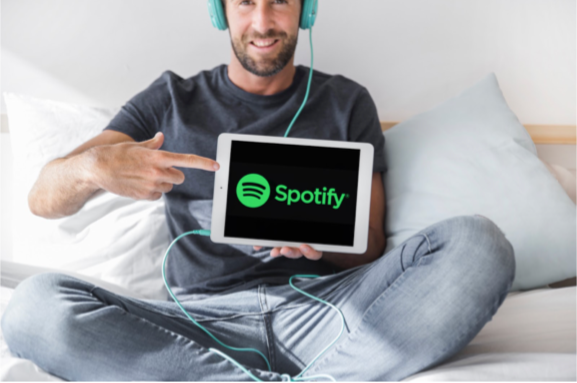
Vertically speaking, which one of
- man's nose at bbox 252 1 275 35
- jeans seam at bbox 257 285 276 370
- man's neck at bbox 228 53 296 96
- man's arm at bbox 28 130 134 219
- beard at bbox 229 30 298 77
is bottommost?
jeans seam at bbox 257 285 276 370

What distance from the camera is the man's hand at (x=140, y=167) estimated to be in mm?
848

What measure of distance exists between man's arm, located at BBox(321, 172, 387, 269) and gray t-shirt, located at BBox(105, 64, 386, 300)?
0.04m

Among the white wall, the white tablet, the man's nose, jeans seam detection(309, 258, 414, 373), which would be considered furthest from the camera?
the white wall

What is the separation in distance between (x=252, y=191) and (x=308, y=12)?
1.89 feet

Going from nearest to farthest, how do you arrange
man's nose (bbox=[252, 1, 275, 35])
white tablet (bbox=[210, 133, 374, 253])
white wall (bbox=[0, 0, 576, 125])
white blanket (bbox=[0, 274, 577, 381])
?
white blanket (bbox=[0, 274, 577, 381])
white tablet (bbox=[210, 133, 374, 253])
man's nose (bbox=[252, 1, 275, 35])
white wall (bbox=[0, 0, 576, 125])

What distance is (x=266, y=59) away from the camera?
1.26 metres

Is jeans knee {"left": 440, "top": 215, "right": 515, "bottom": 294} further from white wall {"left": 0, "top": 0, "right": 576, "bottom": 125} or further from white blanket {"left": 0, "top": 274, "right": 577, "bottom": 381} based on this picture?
white wall {"left": 0, "top": 0, "right": 576, "bottom": 125}

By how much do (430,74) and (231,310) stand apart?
1.03 m

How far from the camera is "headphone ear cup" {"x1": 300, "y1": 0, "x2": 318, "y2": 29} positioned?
4.02ft

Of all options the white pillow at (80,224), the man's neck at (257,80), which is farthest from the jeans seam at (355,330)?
the man's neck at (257,80)

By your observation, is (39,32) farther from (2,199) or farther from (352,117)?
(352,117)

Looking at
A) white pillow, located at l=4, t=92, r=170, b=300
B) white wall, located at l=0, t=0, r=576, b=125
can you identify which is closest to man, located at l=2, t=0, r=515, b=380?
white pillow, located at l=4, t=92, r=170, b=300

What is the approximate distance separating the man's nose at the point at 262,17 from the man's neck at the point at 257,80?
0.39 ft

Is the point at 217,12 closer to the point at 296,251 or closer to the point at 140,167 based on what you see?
the point at 140,167
